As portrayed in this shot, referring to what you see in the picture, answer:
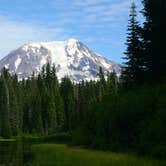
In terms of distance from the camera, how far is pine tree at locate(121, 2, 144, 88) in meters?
56.4

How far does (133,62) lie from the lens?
191 ft

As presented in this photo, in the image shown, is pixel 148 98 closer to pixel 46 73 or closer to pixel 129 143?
pixel 129 143

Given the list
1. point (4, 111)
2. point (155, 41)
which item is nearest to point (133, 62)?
point (155, 41)

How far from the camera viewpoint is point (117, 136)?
43531mm

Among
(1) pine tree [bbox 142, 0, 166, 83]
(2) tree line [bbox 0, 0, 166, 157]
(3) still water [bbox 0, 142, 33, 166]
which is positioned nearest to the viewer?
(2) tree line [bbox 0, 0, 166, 157]

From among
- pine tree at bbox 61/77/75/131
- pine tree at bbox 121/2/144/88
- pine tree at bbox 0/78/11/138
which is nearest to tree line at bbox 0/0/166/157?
pine tree at bbox 121/2/144/88

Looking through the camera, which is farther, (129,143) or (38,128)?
(38,128)

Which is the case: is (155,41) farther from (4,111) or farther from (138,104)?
(4,111)

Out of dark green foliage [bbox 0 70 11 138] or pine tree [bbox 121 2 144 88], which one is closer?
pine tree [bbox 121 2 144 88]

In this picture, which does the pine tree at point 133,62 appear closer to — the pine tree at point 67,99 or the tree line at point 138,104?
the tree line at point 138,104

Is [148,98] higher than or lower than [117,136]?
higher

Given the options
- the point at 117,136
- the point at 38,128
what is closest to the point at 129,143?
the point at 117,136

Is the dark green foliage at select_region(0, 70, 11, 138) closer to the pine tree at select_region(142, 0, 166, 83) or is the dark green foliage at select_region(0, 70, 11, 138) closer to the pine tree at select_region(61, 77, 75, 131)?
the pine tree at select_region(61, 77, 75, 131)

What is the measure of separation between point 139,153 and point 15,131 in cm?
10764
